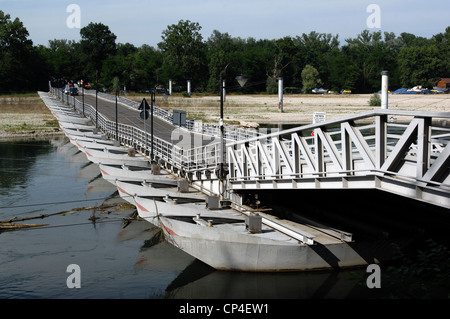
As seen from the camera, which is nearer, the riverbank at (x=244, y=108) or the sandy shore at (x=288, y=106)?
the riverbank at (x=244, y=108)

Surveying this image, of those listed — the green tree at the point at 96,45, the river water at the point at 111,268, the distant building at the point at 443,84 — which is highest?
the green tree at the point at 96,45

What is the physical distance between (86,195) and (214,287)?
19.2 meters

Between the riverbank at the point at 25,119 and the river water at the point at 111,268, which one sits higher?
the riverbank at the point at 25,119

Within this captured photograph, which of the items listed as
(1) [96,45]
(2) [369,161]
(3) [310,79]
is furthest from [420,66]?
(2) [369,161]

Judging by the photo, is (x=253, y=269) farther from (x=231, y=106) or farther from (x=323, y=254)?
(x=231, y=106)

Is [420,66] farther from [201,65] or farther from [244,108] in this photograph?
[201,65]

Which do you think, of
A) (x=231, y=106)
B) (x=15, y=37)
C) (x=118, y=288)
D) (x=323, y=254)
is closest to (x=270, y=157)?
(x=323, y=254)

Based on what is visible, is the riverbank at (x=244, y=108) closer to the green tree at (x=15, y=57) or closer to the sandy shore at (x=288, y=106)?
the sandy shore at (x=288, y=106)

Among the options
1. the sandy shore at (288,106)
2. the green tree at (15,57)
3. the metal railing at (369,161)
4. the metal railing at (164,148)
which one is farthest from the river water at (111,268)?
the green tree at (15,57)

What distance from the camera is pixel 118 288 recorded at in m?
18.9

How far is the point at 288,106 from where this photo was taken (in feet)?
335

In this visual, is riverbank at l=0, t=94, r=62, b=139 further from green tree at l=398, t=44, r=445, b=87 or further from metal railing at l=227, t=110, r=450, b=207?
green tree at l=398, t=44, r=445, b=87

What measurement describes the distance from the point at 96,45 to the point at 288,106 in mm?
62232

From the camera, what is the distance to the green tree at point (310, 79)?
4916 inches
